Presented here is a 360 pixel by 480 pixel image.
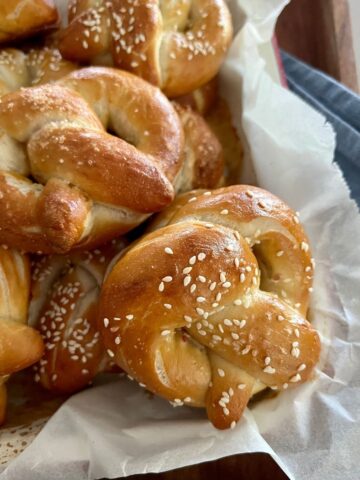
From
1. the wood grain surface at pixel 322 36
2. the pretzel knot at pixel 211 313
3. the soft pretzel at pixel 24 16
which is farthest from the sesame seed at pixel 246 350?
the wood grain surface at pixel 322 36

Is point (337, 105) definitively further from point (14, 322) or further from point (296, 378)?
point (14, 322)

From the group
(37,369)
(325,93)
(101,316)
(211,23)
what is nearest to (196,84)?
(211,23)

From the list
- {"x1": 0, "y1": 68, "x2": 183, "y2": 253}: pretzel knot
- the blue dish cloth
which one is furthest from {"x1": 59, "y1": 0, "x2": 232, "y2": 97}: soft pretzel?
the blue dish cloth

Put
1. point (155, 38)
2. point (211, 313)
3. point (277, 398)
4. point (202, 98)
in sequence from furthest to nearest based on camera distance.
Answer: point (202, 98) < point (155, 38) < point (277, 398) < point (211, 313)

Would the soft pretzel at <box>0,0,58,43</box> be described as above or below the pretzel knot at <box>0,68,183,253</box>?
above

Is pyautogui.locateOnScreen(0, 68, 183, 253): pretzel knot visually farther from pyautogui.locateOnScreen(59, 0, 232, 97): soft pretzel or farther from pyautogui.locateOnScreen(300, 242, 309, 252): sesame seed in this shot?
pyautogui.locateOnScreen(300, 242, 309, 252): sesame seed

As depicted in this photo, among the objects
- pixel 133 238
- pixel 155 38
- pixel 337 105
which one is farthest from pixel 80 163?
pixel 337 105
